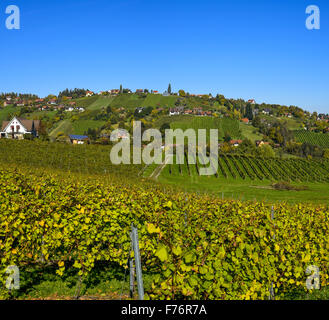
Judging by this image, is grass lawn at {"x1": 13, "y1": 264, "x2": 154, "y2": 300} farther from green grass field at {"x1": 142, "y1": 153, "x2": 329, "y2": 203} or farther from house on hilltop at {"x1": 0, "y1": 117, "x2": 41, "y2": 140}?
house on hilltop at {"x1": 0, "y1": 117, "x2": 41, "y2": 140}

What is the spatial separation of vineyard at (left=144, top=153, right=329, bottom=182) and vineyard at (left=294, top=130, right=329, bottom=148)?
4671 centimetres

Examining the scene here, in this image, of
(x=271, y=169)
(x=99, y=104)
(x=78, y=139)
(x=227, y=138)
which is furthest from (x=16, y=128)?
(x=99, y=104)

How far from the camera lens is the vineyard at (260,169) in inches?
2598

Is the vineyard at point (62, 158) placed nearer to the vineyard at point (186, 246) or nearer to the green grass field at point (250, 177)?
the green grass field at point (250, 177)

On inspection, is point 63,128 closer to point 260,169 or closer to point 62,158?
point 62,158

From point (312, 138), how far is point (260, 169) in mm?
77301

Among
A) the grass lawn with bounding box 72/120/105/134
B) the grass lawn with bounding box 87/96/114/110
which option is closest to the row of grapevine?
the grass lawn with bounding box 72/120/105/134

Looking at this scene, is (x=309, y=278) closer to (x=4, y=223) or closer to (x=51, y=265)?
(x=4, y=223)

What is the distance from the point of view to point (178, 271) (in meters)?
4.15

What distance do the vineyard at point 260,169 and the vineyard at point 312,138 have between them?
153 feet

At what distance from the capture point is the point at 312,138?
134 metres
